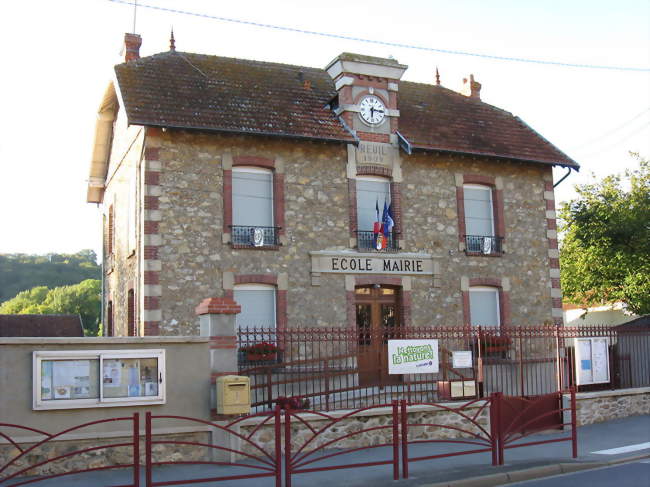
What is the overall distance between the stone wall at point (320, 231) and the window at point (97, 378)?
193 inches

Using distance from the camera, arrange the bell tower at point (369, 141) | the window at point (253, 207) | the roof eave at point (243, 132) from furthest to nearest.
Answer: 1. the bell tower at point (369, 141)
2. the window at point (253, 207)
3. the roof eave at point (243, 132)

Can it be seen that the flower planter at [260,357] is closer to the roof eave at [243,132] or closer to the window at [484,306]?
the roof eave at [243,132]

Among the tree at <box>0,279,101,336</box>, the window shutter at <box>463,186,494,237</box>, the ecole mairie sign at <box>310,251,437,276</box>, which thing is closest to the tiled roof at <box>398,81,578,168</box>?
the window shutter at <box>463,186,494,237</box>

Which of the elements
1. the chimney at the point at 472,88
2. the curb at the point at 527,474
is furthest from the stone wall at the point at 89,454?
the chimney at the point at 472,88

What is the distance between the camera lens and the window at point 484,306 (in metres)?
20.0

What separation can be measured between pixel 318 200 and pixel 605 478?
32.7 feet

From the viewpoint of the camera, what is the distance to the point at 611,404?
16.0 m

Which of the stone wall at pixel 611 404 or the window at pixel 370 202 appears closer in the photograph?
the stone wall at pixel 611 404

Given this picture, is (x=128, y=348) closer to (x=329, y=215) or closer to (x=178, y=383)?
(x=178, y=383)

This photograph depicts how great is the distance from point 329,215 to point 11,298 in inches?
2455

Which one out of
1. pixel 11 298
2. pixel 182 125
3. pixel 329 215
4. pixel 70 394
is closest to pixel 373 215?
pixel 329 215

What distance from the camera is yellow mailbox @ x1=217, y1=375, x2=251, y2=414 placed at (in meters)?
11.6

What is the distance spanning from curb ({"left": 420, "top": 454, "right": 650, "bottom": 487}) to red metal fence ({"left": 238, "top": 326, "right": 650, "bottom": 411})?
294 cm

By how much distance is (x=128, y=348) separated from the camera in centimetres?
1147
